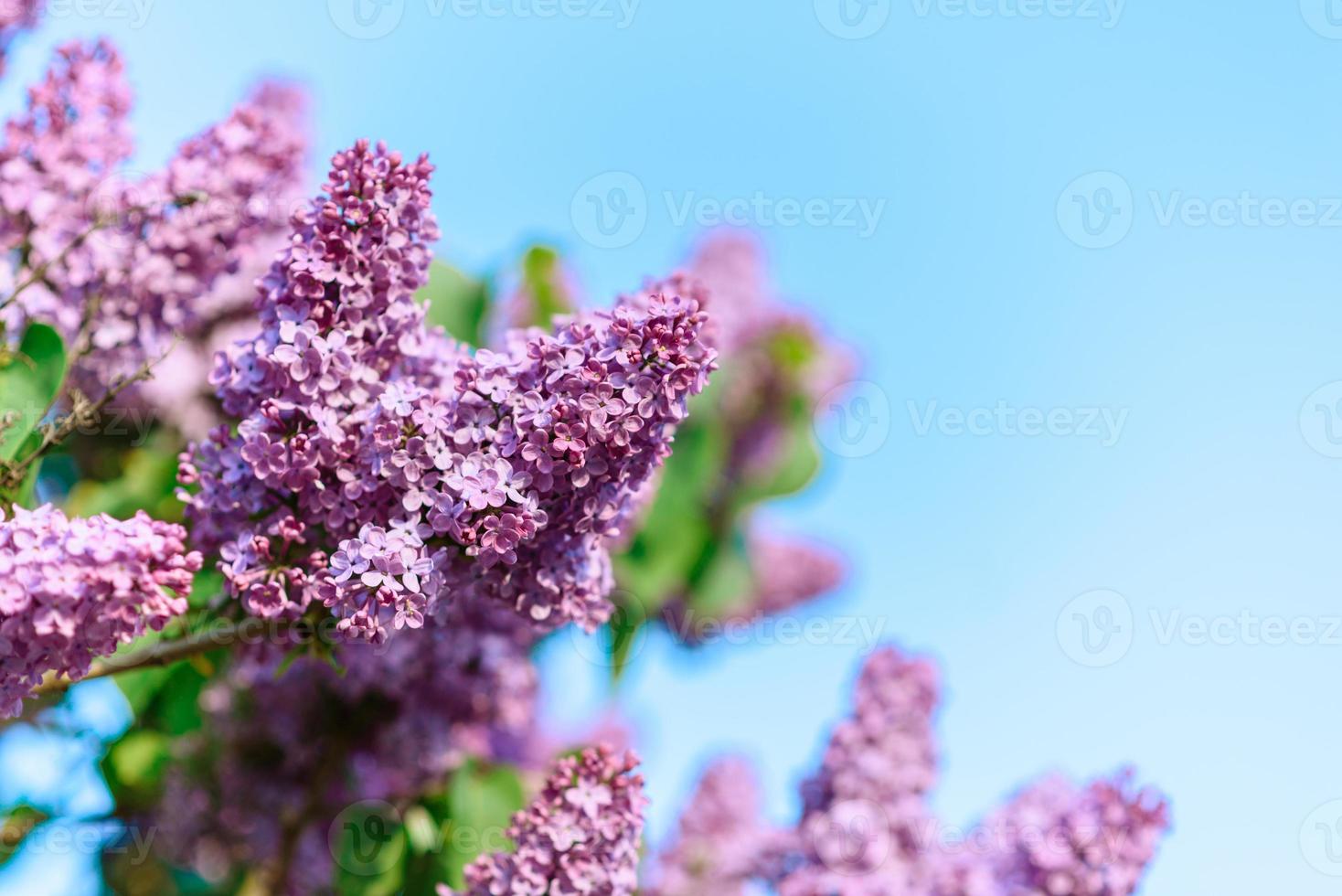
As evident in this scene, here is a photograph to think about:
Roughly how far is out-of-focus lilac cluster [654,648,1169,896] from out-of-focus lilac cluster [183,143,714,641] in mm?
1498

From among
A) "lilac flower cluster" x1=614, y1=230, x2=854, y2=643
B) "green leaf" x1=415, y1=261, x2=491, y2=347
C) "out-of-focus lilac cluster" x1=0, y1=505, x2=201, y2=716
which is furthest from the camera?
"lilac flower cluster" x1=614, y1=230, x2=854, y2=643

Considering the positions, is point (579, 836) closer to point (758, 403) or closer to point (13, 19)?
point (13, 19)

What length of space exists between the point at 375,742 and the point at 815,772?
173 cm

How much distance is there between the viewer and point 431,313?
4.39 meters

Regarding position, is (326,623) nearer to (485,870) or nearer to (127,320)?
(485,870)

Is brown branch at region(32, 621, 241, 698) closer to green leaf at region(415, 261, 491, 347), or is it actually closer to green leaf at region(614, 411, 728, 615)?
green leaf at region(415, 261, 491, 347)

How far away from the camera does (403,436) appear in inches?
100

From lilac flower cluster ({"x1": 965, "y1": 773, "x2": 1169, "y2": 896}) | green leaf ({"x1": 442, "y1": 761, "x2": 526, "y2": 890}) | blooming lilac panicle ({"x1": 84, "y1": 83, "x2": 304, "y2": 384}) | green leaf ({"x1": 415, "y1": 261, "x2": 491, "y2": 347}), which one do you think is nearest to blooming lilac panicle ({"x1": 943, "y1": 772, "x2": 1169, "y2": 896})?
lilac flower cluster ({"x1": 965, "y1": 773, "x2": 1169, "y2": 896})

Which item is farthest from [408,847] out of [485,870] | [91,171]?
[91,171]

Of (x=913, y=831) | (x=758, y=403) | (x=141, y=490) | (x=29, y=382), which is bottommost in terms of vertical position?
(x=913, y=831)

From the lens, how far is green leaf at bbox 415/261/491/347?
4.39 meters

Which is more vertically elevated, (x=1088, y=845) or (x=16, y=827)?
(x=1088, y=845)

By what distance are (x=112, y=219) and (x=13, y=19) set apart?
1.09 meters
